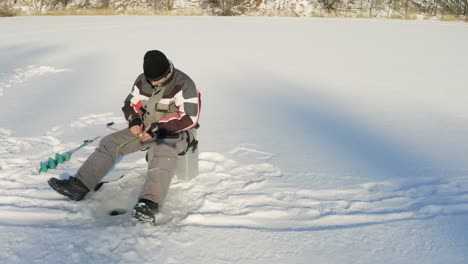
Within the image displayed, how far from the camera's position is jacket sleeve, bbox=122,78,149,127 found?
356 centimetres

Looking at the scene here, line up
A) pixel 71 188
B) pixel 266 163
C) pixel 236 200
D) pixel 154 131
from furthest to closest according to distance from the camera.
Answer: pixel 266 163 < pixel 154 131 < pixel 236 200 < pixel 71 188

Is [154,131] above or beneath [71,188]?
above

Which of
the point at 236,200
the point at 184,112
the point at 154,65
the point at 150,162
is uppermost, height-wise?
the point at 154,65

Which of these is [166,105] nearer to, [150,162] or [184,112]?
[184,112]

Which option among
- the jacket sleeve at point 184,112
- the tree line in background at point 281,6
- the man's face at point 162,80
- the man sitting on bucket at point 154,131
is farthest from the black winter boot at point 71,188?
the tree line in background at point 281,6

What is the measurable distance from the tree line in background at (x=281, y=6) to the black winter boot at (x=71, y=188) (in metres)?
21.6

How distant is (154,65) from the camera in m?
3.23

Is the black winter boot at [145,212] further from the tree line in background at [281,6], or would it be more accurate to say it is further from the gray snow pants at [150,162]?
the tree line in background at [281,6]

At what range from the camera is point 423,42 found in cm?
1227

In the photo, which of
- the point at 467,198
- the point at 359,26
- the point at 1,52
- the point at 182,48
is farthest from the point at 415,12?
the point at 467,198

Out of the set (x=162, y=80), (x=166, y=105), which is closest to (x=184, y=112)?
(x=166, y=105)

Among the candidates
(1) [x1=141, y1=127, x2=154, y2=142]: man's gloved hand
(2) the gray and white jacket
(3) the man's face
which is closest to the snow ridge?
(1) [x1=141, y1=127, x2=154, y2=142]: man's gloved hand

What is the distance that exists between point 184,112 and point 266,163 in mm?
1050

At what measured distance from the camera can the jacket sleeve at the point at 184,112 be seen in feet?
11.2
